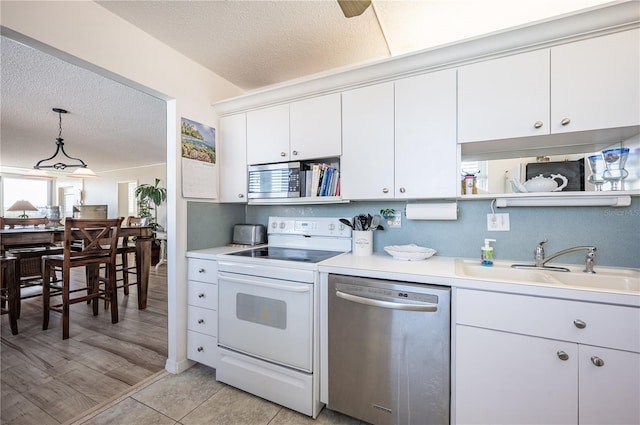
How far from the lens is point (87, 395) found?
1729 mm

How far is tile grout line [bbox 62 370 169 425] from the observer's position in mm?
1525

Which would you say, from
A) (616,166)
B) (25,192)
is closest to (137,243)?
(616,166)

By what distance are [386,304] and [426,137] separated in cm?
103

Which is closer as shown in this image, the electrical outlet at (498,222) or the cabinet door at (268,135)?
the electrical outlet at (498,222)

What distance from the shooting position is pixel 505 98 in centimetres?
143

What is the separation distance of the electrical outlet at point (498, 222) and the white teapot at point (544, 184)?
231 millimetres

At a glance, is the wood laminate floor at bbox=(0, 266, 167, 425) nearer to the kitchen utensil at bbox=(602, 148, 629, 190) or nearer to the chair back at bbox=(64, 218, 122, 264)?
the chair back at bbox=(64, 218, 122, 264)

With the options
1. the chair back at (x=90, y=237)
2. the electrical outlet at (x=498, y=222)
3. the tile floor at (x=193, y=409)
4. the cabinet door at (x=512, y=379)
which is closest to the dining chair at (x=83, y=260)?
the chair back at (x=90, y=237)

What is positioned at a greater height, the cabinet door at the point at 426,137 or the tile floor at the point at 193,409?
the cabinet door at the point at 426,137

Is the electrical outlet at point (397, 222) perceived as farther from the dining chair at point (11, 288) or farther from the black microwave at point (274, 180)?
the dining chair at point (11, 288)

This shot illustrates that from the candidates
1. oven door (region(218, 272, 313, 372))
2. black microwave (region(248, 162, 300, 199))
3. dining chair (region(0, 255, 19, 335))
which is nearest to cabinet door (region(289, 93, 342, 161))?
black microwave (region(248, 162, 300, 199))

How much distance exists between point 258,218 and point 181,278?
867mm

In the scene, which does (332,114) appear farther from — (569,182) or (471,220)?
(569,182)

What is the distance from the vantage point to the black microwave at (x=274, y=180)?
205 centimetres
